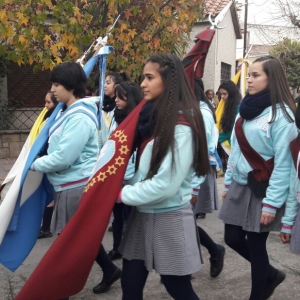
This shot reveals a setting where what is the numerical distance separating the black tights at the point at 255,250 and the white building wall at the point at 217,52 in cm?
1504

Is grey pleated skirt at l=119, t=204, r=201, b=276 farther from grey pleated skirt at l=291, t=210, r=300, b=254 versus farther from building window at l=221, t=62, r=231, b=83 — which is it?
building window at l=221, t=62, r=231, b=83

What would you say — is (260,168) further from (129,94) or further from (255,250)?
(129,94)

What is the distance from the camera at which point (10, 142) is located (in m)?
11.2

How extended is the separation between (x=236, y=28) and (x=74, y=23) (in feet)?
50.9

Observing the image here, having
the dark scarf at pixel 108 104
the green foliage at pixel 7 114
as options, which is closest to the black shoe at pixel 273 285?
the dark scarf at pixel 108 104

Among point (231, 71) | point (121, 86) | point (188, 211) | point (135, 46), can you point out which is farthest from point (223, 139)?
point (231, 71)

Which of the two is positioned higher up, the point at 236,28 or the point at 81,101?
Answer: the point at 236,28

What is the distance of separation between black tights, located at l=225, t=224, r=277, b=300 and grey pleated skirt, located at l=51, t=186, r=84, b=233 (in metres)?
1.06

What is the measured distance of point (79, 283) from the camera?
2.71 meters

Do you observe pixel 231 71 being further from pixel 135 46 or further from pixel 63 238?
pixel 63 238

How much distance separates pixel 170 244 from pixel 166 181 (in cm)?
37

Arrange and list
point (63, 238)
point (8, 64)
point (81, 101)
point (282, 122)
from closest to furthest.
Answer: point (63, 238)
point (282, 122)
point (81, 101)
point (8, 64)

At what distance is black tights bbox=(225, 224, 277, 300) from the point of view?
3.26m

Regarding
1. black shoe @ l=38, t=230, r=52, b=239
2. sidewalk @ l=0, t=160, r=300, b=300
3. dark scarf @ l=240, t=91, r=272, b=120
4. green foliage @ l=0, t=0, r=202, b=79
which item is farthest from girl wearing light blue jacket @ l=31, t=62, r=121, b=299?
green foliage @ l=0, t=0, r=202, b=79
